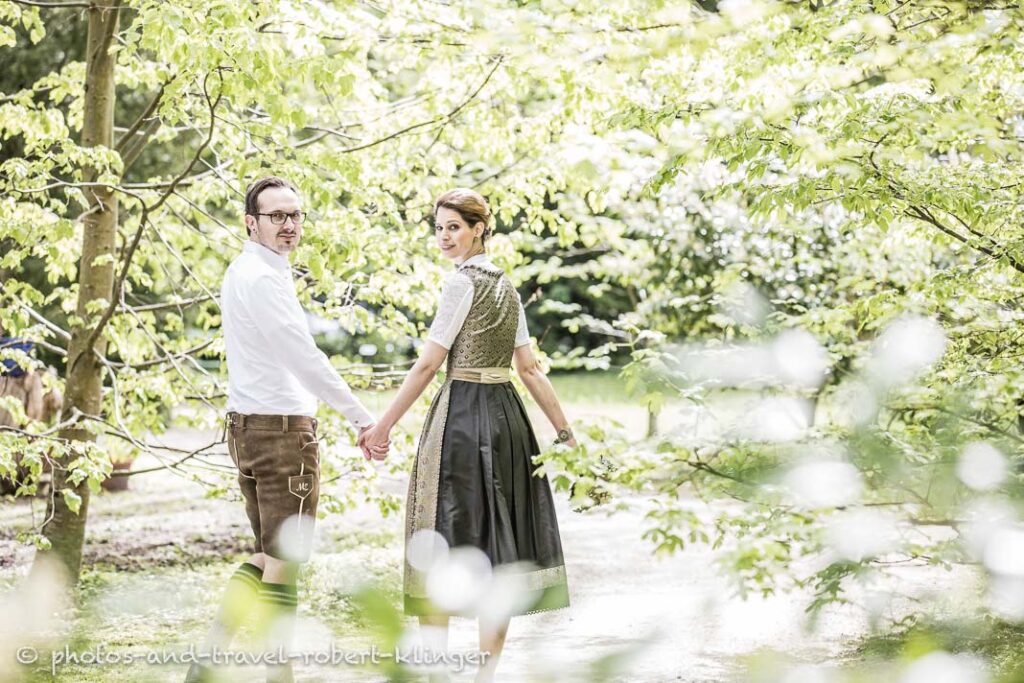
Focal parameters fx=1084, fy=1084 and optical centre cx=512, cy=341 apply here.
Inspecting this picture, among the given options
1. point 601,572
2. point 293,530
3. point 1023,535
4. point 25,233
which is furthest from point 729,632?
point 25,233

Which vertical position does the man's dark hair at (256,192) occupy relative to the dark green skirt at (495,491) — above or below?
above

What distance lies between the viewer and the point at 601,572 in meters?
7.44

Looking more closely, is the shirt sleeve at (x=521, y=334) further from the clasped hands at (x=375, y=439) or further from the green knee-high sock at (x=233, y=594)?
the green knee-high sock at (x=233, y=594)

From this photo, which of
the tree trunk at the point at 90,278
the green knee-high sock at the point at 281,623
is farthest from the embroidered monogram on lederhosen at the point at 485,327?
the tree trunk at the point at 90,278

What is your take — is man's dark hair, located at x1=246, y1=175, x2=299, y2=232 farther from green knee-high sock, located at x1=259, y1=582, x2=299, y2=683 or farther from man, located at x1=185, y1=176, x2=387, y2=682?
green knee-high sock, located at x1=259, y1=582, x2=299, y2=683

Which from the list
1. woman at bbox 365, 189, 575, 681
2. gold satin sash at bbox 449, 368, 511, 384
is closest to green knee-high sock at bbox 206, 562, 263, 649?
woman at bbox 365, 189, 575, 681

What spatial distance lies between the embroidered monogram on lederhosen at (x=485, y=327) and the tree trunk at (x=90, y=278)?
2979 millimetres

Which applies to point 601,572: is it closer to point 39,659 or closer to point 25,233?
point 39,659

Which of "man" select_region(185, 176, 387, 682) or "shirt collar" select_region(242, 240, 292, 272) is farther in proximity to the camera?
"shirt collar" select_region(242, 240, 292, 272)

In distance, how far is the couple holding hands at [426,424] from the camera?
148 inches

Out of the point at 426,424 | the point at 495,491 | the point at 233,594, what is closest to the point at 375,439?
the point at 426,424

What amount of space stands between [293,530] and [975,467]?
2.49 m

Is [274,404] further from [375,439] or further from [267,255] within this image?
[267,255]

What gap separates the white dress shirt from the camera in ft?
12.2
